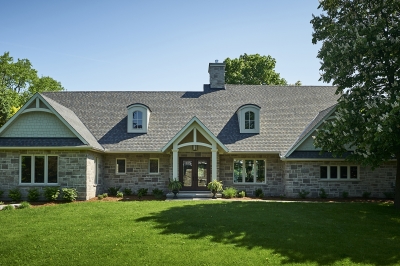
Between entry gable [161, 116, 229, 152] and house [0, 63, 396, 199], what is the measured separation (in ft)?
0.18

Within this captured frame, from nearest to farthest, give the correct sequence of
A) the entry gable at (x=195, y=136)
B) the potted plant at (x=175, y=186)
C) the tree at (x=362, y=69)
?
the tree at (x=362, y=69)
the potted plant at (x=175, y=186)
the entry gable at (x=195, y=136)

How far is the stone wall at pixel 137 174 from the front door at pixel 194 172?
87 centimetres

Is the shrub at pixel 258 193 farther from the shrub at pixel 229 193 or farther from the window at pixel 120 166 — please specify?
the window at pixel 120 166

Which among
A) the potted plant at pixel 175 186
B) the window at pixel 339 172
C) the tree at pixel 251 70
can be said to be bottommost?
the potted plant at pixel 175 186

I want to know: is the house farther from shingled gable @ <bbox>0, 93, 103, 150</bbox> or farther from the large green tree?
the large green tree

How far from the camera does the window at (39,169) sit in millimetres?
20359

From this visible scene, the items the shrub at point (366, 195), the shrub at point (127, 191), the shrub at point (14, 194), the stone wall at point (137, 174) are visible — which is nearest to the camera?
the shrub at point (14, 194)

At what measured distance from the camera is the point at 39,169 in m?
20.4

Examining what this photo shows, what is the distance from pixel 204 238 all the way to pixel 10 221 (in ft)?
23.8

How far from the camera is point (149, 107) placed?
26078 millimetres

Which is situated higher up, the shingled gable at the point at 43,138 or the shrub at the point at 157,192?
the shingled gable at the point at 43,138

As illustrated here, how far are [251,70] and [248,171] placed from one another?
76.7 feet

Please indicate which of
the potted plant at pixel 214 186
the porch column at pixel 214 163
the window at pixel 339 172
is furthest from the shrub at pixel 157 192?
the window at pixel 339 172

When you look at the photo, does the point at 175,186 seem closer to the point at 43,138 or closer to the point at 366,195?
the point at 43,138
